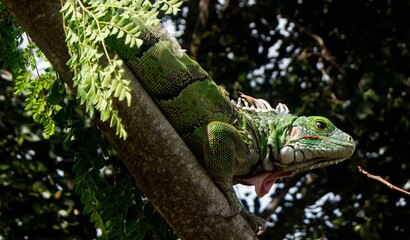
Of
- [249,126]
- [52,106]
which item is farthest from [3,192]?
[249,126]

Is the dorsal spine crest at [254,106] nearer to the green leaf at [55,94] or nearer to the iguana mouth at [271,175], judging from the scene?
the iguana mouth at [271,175]

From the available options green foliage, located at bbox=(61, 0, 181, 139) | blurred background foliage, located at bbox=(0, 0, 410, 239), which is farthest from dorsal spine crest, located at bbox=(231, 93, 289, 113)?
blurred background foliage, located at bbox=(0, 0, 410, 239)

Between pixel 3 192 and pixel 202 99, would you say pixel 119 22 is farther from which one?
pixel 3 192

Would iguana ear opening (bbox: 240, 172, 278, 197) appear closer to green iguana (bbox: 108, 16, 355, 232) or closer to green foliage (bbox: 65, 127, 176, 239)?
green iguana (bbox: 108, 16, 355, 232)

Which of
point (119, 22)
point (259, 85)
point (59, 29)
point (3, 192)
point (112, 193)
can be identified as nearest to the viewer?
point (119, 22)

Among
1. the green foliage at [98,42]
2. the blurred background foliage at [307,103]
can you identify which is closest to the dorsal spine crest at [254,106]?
the green foliage at [98,42]

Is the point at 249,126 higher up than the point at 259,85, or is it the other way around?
the point at 249,126

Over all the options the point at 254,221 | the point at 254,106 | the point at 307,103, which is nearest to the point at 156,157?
the point at 254,221

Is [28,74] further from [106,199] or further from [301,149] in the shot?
[301,149]

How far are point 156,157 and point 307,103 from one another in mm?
3522

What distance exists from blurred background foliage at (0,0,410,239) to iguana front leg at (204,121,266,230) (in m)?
1.96

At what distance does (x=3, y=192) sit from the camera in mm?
5355

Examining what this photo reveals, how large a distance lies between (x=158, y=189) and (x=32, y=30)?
0.81 m

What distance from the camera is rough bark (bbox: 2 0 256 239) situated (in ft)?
9.91
